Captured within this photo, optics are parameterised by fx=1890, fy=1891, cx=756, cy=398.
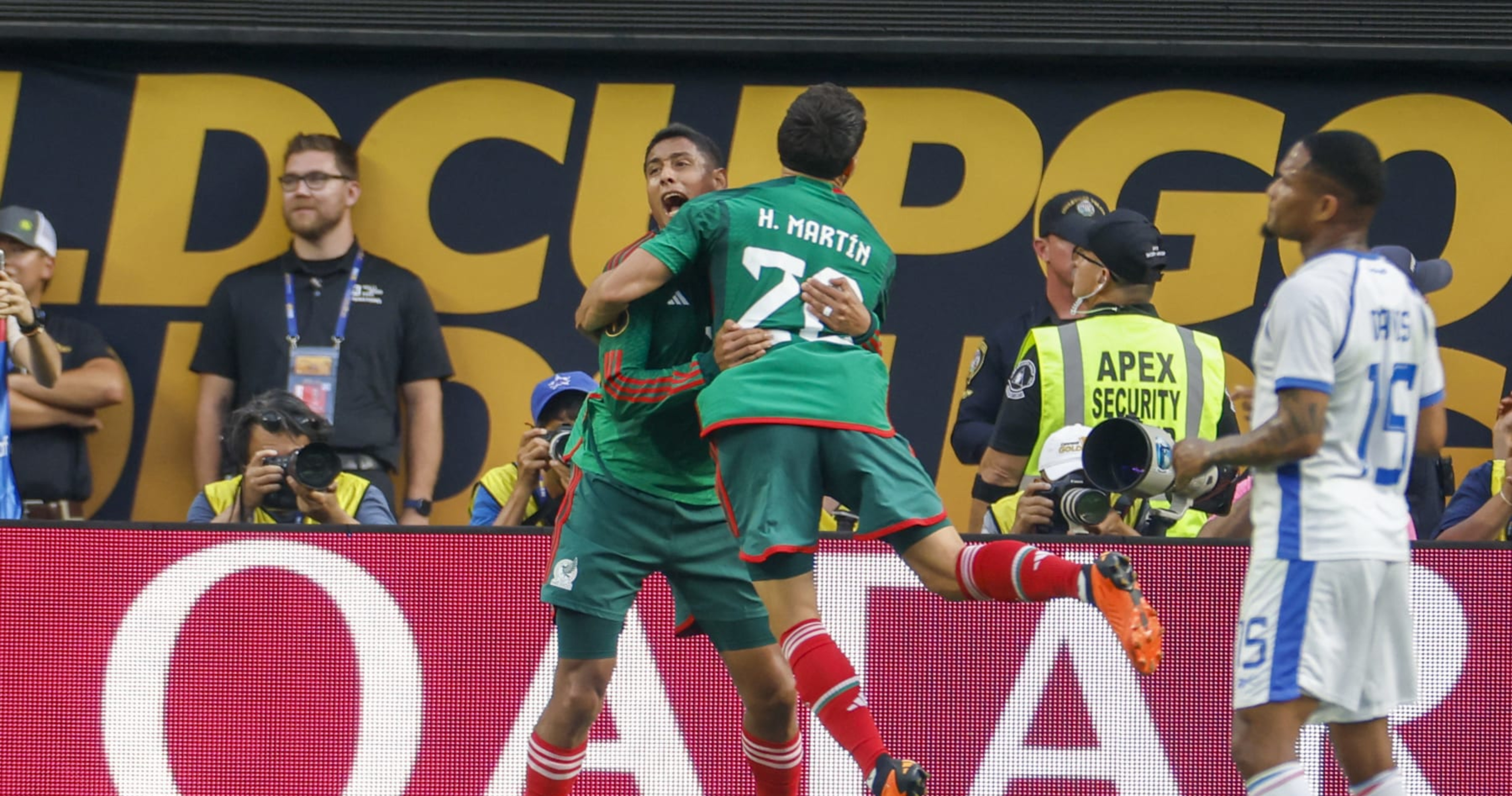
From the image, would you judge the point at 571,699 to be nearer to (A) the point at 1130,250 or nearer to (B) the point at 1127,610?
(B) the point at 1127,610

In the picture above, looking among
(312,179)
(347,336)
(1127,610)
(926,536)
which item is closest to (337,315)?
(347,336)

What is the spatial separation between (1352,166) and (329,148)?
504 centimetres

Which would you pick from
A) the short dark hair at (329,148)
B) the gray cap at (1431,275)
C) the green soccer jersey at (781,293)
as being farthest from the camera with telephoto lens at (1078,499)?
the short dark hair at (329,148)

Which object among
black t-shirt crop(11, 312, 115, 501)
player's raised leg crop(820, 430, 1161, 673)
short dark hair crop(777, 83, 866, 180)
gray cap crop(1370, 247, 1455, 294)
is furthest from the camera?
black t-shirt crop(11, 312, 115, 501)

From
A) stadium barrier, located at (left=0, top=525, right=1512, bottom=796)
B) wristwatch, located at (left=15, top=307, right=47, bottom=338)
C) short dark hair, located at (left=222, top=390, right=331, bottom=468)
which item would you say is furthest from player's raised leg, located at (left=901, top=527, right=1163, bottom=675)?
wristwatch, located at (left=15, top=307, right=47, bottom=338)

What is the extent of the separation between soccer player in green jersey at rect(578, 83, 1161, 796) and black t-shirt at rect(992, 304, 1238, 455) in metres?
1.09

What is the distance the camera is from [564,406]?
279 inches

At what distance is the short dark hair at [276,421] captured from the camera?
7.18m

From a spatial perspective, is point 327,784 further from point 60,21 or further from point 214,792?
point 60,21

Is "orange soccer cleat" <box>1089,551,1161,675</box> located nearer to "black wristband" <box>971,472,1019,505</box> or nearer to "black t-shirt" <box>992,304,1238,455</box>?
"black t-shirt" <box>992,304,1238,455</box>

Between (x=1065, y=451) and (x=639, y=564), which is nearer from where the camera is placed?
(x=639, y=564)

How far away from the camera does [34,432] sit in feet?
26.5

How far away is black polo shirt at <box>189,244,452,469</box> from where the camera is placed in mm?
8125

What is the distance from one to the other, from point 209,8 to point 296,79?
19.0 inches
